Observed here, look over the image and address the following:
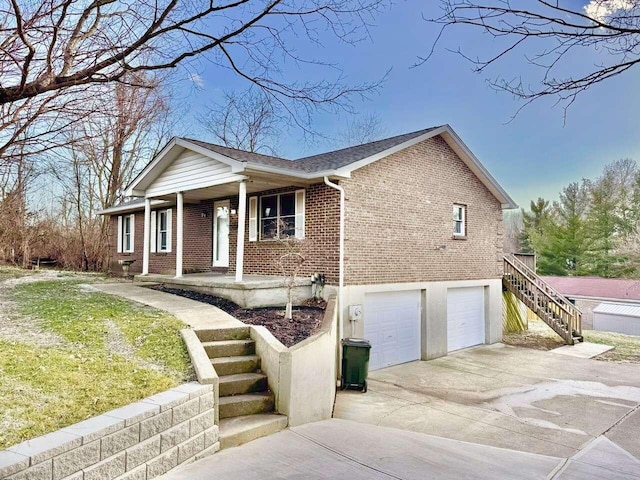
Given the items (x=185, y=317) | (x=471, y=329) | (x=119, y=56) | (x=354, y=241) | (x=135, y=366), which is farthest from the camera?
(x=471, y=329)

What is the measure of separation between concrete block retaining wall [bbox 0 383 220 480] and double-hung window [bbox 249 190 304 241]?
23.2 feet

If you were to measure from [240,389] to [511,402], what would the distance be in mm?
5466

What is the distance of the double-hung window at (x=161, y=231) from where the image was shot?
56.4 feet

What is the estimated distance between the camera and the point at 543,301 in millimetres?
16312

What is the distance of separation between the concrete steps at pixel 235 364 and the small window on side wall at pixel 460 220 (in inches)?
379

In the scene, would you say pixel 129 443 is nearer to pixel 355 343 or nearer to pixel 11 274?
pixel 355 343

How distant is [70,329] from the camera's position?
21.6 ft

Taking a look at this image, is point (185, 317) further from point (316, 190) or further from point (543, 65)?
point (543, 65)

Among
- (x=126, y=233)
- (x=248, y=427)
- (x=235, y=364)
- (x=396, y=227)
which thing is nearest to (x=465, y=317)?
(x=396, y=227)

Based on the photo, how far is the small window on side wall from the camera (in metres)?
14.2

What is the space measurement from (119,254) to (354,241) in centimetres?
A: 1457

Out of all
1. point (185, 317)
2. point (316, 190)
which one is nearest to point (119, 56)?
point (185, 317)

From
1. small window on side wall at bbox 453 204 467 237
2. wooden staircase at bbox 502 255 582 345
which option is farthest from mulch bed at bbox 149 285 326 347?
wooden staircase at bbox 502 255 582 345

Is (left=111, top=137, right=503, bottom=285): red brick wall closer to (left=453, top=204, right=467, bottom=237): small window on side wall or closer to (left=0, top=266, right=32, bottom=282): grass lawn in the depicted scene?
(left=453, top=204, right=467, bottom=237): small window on side wall
